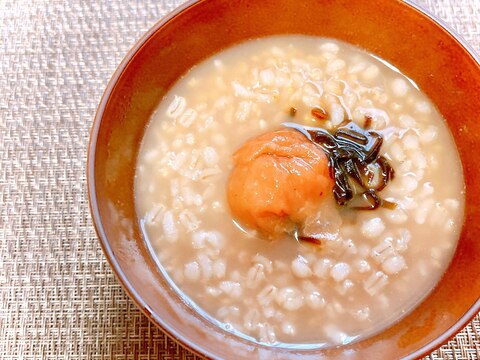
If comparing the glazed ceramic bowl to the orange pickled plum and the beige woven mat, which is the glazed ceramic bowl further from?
the orange pickled plum

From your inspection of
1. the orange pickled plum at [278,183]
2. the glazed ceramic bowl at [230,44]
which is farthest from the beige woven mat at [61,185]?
the orange pickled plum at [278,183]

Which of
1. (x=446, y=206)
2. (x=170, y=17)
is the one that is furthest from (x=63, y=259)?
(x=446, y=206)

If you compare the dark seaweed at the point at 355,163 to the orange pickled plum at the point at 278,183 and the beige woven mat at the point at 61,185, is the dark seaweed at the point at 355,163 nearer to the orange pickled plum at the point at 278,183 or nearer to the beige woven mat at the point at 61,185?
the orange pickled plum at the point at 278,183

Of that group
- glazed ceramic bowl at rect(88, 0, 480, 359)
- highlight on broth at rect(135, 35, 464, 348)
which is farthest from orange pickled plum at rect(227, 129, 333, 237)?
glazed ceramic bowl at rect(88, 0, 480, 359)

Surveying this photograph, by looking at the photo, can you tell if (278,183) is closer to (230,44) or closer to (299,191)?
(299,191)

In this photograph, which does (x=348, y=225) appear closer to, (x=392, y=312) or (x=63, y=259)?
(x=392, y=312)
